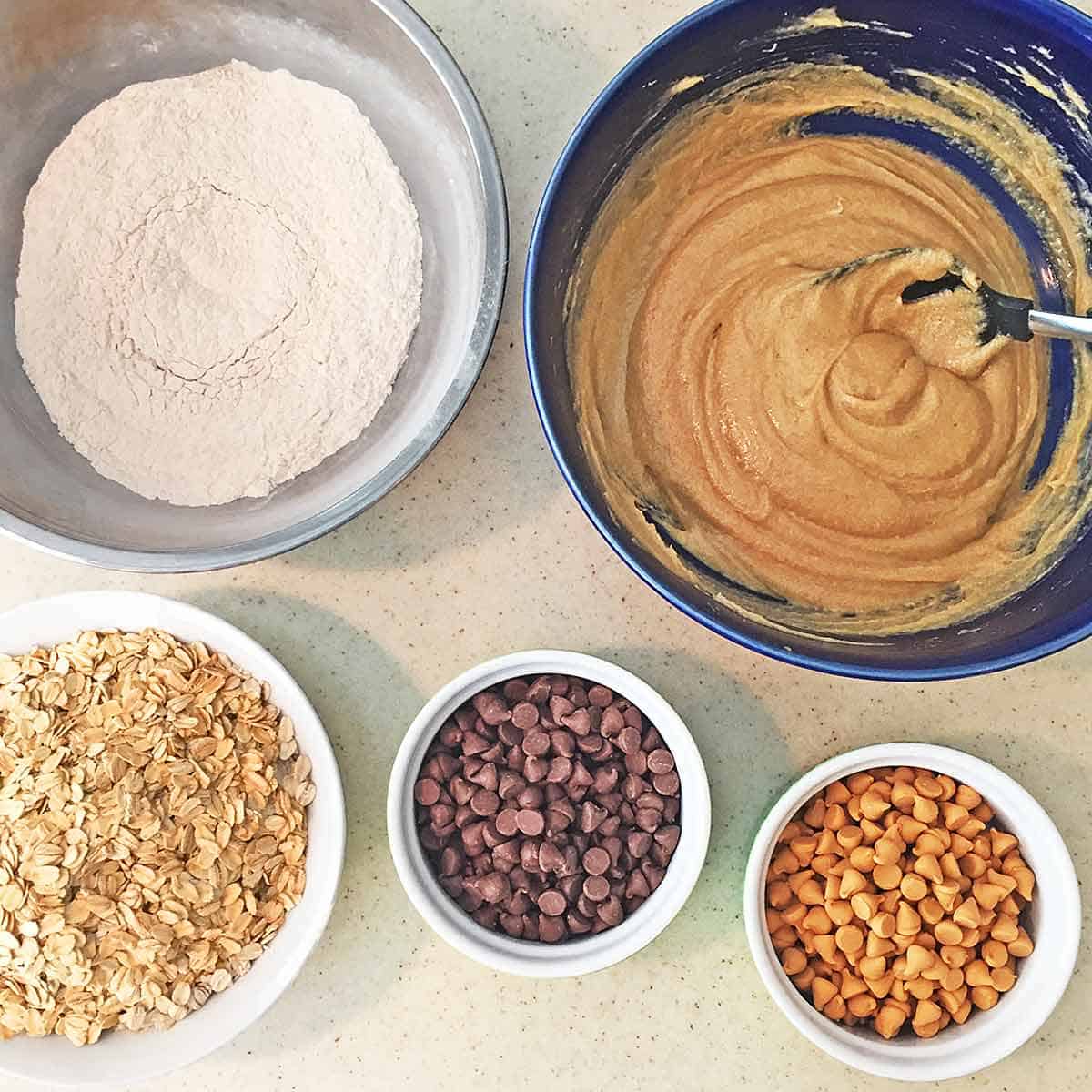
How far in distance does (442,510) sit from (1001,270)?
0.83 metres

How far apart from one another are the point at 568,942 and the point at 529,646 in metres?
0.41

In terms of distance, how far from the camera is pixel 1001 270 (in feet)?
5.27

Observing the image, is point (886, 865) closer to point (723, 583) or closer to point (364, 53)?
point (723, 583)

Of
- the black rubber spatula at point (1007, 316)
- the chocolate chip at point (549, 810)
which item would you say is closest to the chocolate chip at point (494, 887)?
the chocolate chip at point (549, 810)

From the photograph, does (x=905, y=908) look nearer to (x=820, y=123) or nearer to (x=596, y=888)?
(x=596, y=888)

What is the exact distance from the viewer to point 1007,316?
1.51 metres

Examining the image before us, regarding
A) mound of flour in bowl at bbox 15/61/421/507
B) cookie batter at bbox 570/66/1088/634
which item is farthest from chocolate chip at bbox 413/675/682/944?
mound of flour in bowl at bbox 15/61/421/507

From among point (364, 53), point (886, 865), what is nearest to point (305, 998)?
point (886, 865)

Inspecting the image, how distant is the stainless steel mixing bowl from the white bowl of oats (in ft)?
0.48

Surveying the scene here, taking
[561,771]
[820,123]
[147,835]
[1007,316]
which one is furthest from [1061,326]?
[147,835]

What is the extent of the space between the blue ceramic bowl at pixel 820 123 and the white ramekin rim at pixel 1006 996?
206 mm

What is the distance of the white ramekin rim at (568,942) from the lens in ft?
5.24

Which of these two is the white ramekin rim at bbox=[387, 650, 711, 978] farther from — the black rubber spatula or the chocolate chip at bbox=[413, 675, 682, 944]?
the black rubber spatula

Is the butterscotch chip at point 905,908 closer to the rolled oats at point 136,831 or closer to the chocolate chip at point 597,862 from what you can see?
the chocolate chip at point 597,862
